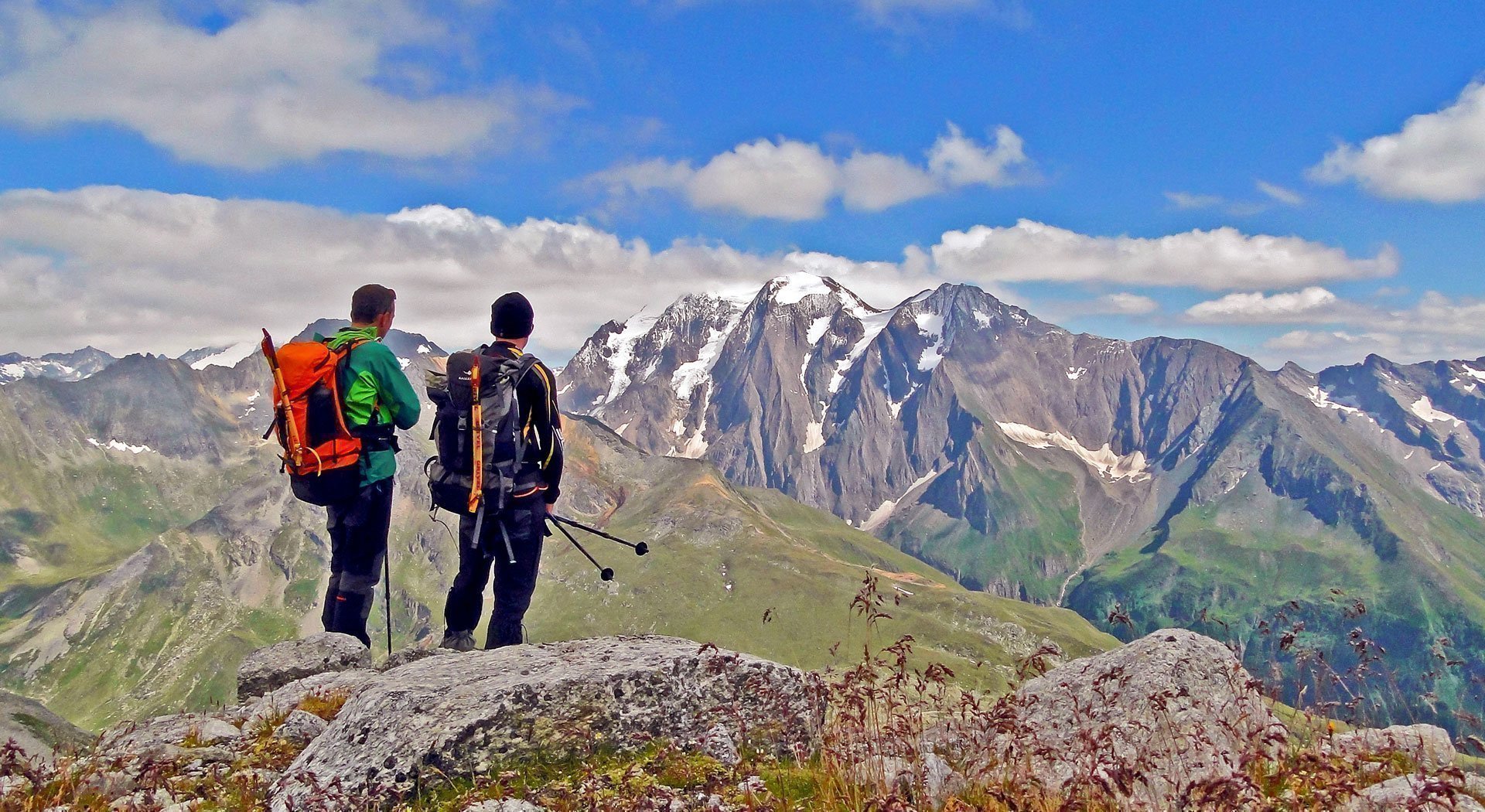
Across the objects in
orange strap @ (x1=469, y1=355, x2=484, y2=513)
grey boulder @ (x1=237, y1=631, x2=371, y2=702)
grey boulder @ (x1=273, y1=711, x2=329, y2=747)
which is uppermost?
orange strap @ (x1=469, y1=355, x2=484, y2=513)

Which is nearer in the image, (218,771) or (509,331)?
(218,771)

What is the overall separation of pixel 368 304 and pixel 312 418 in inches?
75.2

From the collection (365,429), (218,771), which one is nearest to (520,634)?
(365,429)

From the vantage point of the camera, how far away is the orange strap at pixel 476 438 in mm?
12523

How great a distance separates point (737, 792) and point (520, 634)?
7.47m

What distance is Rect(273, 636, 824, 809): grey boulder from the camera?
25.2ft

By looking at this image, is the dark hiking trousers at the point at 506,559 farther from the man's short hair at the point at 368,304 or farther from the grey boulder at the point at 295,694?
the man's short hair at the point at 368,304

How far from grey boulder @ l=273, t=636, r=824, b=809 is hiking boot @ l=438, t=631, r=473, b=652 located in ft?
11.4

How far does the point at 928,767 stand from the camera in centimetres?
742

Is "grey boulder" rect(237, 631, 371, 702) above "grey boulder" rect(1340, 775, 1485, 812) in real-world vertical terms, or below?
below

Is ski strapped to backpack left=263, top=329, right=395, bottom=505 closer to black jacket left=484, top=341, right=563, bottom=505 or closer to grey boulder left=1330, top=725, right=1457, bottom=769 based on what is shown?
black jacket left=484, top=341, right=563, bottom=505

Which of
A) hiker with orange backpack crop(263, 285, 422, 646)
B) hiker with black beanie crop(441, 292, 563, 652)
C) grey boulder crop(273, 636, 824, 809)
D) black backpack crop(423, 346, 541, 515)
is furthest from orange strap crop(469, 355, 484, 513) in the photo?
A: grey boulder crop(273, 636, 824, 809)

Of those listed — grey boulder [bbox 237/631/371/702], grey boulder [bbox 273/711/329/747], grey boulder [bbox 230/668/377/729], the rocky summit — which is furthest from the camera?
grey boulder [bbox 237/631/371/702]

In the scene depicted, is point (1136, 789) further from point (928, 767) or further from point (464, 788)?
point (464, 788)
